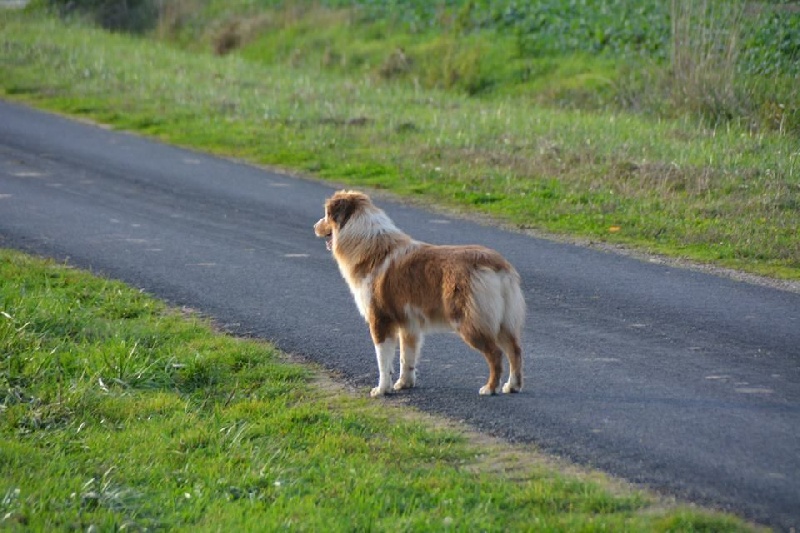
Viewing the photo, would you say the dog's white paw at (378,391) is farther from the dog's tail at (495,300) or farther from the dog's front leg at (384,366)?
the dog's tail at (495,300)

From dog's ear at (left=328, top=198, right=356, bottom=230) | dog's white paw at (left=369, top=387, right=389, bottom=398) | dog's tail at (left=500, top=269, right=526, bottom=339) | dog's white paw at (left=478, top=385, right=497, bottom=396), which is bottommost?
dog's white paw at (left=369, top=387, right=389, bottom=398)

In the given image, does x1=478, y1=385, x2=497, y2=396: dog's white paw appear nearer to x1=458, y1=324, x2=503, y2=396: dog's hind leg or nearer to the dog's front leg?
x1=458, y1=324, x2=503, y2=396: dog's hind leg

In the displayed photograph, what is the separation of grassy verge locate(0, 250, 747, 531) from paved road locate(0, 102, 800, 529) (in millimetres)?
428

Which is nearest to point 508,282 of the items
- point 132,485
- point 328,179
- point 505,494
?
point 505,494

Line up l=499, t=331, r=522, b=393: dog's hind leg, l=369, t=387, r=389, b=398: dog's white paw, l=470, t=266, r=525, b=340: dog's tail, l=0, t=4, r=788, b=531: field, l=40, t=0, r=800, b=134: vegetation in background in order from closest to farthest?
l=0, t=4, r=788, b=531: field, l=470, t=266, r=525, b=340: dog's tail, l=499, t=331, r=522, b=393: dog's hind leg, l=369, t=387, r=389, b=398: dog's white paw, l=40, t=0, r=800, b=134: vegetation in background

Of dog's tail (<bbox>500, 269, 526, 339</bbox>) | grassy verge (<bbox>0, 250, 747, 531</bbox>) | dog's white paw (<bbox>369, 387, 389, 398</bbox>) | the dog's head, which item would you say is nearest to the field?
grassy verge (<bbox>0, 250, 747, 531</bbox>)

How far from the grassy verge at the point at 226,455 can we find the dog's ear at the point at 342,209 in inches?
40.9

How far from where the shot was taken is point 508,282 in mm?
7172

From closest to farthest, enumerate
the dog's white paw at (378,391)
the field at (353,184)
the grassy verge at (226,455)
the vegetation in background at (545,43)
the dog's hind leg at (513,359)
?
the grassy verge at (226,455), the field at (353,184), the dog's hind leg at (513,359), the dog's white paw at (378,391), the vegetation in background at (545,43)

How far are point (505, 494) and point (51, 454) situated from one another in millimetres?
2418

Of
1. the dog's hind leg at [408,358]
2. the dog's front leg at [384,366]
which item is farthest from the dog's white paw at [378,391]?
the dog's hind leg at [408,358]

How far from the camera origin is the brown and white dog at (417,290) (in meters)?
7.14

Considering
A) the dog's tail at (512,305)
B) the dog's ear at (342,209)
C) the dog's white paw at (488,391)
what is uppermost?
the dog's ear at (342,209)

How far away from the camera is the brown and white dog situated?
23.4 feet
